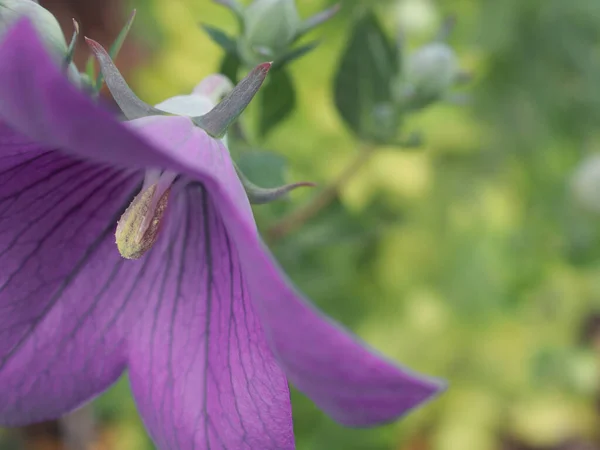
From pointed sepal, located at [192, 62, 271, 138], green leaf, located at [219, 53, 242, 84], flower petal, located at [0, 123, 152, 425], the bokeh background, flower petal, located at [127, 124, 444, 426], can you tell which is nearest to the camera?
flower petal, located at [127, 124, 444, 426]

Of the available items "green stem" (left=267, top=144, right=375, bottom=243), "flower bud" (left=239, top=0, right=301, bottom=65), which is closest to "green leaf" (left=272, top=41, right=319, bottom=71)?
"flower bud" (left=239, top=0, right=301, bottom=65)

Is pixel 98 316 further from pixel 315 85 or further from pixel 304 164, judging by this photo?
pixel 315 85

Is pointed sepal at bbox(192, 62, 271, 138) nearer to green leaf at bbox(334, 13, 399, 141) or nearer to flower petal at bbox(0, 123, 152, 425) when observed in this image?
flower petal at bbox(0, 123, 152, 425)

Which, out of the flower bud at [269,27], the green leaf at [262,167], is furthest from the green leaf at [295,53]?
the green leaf at [262,167]

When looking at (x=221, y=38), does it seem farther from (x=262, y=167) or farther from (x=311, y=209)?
(x=311, y=209)

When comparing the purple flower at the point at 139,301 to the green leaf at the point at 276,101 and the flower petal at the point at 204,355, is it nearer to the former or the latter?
the flower petal at the point at 204,355

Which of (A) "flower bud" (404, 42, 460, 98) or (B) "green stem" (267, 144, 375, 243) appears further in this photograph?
(B) "green stem" (267, 144, 375, 243)
